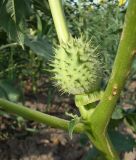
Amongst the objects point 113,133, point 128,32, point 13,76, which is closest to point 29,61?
point 13,76

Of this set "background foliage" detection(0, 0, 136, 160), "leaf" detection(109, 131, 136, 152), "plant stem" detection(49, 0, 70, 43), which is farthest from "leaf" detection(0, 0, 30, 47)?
"background foliage" detection(0, 0, 136, 160)

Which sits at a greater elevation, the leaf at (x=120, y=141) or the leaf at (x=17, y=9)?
the leaf at (x=17, y=9)

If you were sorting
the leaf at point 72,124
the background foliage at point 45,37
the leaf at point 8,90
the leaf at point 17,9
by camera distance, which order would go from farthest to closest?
1. the background foliage at point 45,37
2. the leaf at point 8,90
3. the leaf at point 17,9
4. the leaf at point 72,124

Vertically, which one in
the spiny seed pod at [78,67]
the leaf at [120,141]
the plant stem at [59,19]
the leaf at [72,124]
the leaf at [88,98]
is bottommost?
the leaf at [120,141]

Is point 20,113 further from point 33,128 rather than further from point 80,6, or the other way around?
point 80,6

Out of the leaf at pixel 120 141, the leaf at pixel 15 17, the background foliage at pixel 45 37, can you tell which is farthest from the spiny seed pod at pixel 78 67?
the background foliage at pixel 45 37

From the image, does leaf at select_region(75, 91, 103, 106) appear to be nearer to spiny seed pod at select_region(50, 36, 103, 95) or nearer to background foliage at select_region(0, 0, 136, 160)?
spiny seed pod at select_region(50, 36, 103, 95)

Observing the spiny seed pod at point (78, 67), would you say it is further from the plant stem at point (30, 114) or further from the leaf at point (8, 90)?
the leaf at point (8, 90)
